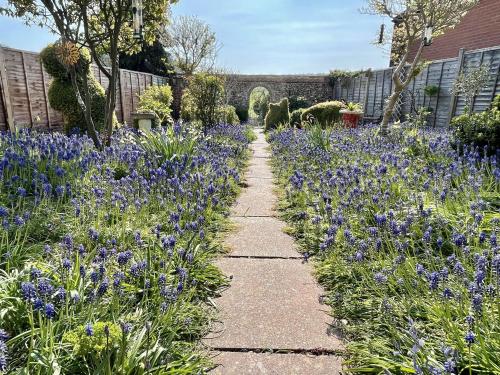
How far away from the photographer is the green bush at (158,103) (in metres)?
12.8

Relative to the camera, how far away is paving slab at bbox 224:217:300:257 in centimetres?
314

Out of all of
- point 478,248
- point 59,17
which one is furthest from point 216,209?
point 59,17

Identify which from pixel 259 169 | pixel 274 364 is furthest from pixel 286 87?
pixel 274 364

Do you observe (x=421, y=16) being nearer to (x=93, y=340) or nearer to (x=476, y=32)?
(x=476, y=32)

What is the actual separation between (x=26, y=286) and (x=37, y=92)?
968 centimetres

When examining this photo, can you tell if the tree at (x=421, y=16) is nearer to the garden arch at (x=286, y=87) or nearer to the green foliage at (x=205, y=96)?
the green foliage at (x=205, y=96)

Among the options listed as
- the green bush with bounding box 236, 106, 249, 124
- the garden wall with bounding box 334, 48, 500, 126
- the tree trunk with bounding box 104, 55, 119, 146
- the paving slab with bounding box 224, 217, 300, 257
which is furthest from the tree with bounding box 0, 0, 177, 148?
the green bush with bounding box 236, 106, 249, 124

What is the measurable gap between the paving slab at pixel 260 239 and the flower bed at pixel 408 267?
0.16 m

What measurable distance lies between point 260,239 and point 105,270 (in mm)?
1737

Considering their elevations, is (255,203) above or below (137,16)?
below

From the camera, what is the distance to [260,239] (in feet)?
11.3

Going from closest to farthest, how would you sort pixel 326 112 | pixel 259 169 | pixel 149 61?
pixel 259 169
pixel 326 112
pixel 149 61

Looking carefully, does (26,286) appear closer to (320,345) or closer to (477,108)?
(320,345)

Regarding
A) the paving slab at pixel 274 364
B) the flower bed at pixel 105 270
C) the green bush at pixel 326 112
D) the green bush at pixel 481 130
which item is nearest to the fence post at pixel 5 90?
the flower bed at pixel 105 270
